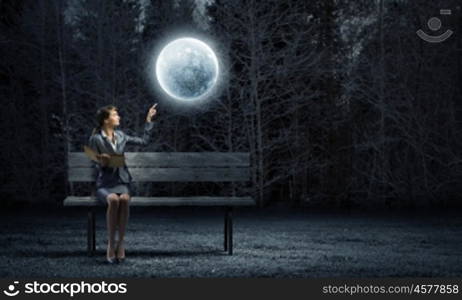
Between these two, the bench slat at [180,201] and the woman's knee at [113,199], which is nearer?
the woman's knee at [113,199]

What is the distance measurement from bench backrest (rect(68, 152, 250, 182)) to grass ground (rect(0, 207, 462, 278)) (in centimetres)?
89

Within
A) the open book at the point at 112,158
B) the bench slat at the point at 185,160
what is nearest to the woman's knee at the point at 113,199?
the open book at the point at 112,158

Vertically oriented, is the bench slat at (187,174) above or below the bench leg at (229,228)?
above

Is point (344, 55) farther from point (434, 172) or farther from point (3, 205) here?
point (3, 205)

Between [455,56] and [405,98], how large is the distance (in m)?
1.39

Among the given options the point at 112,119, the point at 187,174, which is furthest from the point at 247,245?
the point at 112,119

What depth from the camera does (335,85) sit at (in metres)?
17.2

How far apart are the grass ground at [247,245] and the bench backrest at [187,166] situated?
0.89 meters

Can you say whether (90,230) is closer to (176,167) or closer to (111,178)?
(111,178)

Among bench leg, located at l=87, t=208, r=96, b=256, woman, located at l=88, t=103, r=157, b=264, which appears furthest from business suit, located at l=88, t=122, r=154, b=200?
bench leg, located at l=87, t=208, r=96, b=256

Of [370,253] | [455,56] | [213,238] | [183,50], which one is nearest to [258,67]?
[183,50]

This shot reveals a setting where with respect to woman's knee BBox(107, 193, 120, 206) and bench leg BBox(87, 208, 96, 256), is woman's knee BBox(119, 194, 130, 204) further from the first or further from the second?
bench leg BBox(87, 208, 96, 256)

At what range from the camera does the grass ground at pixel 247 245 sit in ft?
23.8

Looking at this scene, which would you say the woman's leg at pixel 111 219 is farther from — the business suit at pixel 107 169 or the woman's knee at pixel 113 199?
the business suit at pixel 107 169
